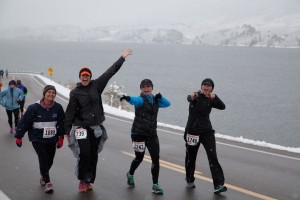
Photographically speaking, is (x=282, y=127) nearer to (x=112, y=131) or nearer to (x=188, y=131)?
(x=112, y=131)

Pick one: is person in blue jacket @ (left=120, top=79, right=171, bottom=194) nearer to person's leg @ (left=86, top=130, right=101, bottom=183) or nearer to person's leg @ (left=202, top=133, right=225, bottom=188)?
person's leg @ (left=86, top=130, right=101, bottom=183)

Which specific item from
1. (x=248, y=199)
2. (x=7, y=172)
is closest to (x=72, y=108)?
(x=7, y=172)

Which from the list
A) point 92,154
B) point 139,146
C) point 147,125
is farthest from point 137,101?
point 92,154

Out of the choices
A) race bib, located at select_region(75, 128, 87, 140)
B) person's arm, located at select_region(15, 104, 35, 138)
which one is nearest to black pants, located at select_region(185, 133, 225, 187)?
race bib, located at select_region(75, 128, 87, 140)

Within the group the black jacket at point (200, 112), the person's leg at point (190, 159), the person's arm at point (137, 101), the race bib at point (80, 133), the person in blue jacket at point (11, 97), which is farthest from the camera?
the person in blue jacket at point (11, 97)

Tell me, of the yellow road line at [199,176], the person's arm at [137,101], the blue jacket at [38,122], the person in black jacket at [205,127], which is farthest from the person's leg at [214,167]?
the blue jacket at [38,122]

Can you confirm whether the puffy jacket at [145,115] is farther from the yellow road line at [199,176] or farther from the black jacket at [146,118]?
the yellow road line at [199,176]

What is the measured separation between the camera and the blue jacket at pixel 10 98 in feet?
39.0

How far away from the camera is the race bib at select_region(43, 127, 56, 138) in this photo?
6.34 metres

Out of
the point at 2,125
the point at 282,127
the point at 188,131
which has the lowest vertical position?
the point at 282,127

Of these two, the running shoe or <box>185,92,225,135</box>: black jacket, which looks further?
<box>185,92,225,135</box>: black jacket

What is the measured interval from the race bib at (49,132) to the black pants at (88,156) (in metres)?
0.58

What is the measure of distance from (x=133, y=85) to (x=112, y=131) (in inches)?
2199

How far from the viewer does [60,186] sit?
22.7 feet
